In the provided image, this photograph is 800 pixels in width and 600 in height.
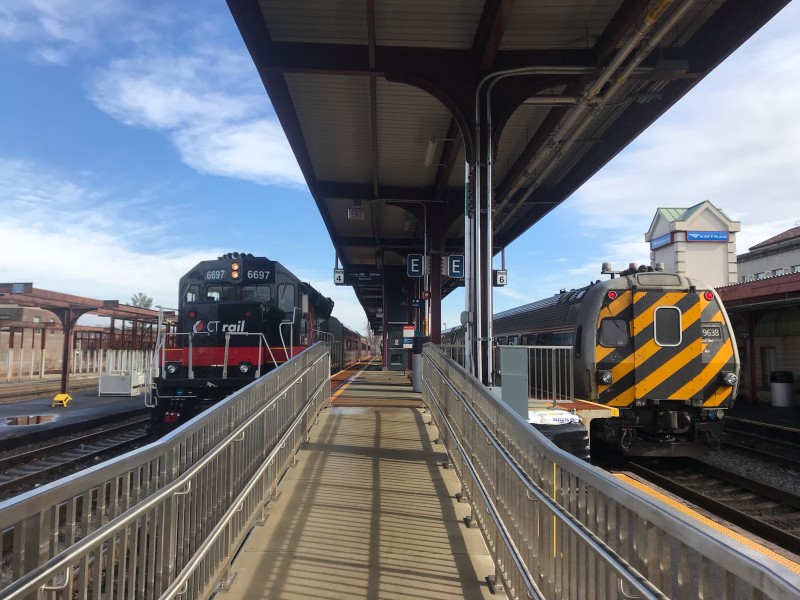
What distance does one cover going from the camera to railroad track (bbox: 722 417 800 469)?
10.1 meters

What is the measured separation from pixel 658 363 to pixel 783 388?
1112 cm

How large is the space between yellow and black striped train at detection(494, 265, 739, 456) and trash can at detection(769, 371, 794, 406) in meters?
10.3

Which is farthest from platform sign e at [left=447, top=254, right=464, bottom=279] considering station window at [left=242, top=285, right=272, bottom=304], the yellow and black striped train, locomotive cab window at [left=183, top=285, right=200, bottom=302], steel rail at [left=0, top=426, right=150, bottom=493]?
steel rail at [left=0, top=426, right=150, bottom=493]

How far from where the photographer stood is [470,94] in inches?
327

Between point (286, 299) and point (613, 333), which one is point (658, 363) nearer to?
point (613, 333)

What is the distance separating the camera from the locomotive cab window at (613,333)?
8.88m

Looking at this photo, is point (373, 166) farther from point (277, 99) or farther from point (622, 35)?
point (622, 35)

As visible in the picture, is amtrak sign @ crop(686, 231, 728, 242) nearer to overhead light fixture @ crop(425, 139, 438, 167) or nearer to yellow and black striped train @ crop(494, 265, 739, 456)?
overhead light fixture @ crop(425, 139, 438, 167)

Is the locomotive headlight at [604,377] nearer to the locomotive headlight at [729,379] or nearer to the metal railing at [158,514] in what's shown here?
the locomotive headlight at [729,379]

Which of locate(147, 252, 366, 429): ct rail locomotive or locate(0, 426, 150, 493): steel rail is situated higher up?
locate(147, 252, 366, 429): ct rail locomotive

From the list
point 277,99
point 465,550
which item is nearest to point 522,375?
point 465,550

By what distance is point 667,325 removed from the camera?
8.91m

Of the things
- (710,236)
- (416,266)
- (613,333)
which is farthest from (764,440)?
(710,236)

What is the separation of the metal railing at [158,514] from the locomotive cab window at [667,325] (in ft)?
20.8
